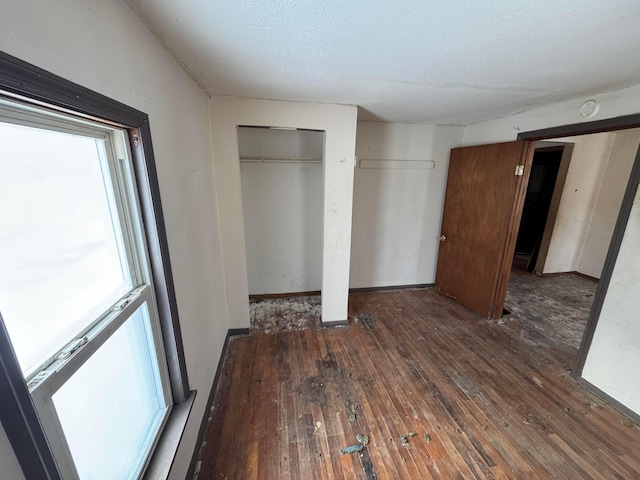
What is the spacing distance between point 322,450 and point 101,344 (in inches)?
52.5

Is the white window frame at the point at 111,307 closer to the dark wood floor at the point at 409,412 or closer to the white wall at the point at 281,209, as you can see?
the dark wood floor at the point at 409,412

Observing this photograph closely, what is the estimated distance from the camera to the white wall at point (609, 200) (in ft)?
11.2

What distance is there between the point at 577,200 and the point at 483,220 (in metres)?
2.44

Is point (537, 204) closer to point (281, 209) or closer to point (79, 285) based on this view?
point (281, 209)

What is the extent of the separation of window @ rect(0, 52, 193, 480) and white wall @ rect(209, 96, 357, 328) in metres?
1.16

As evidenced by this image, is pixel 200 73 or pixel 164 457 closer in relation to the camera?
pixel 164 457

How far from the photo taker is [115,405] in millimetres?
896

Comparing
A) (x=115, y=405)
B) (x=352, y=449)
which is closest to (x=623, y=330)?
(x=352, y=449)

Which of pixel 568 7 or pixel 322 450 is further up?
pixel 568 7

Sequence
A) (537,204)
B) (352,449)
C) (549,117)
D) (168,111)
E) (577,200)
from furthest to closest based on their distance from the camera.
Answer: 1. (537,204)
2. (577,200)
3. (549,117)
4. (352,449)
5. (168,111)

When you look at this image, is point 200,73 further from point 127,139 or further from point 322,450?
point 322,450

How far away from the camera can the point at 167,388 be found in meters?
1.21

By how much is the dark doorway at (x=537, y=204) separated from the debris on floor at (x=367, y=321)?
3341 mm

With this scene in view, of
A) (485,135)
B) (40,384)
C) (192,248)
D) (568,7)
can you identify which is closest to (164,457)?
(40,384)
